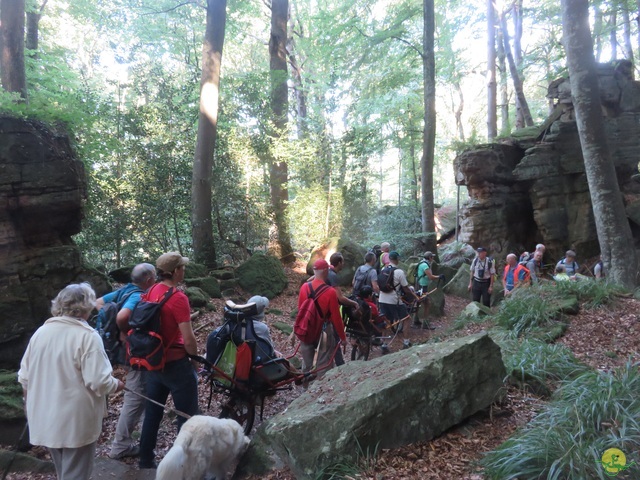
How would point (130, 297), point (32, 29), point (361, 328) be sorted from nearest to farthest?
point (130, 297) → point (361, 328) → point (32, 29)

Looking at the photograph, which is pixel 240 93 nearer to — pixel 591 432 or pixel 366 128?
pixel 366 128

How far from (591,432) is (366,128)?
15.2 metres

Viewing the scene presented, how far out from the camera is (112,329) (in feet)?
13.4

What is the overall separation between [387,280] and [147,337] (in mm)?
5379

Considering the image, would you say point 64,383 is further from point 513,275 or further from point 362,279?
point 513,275

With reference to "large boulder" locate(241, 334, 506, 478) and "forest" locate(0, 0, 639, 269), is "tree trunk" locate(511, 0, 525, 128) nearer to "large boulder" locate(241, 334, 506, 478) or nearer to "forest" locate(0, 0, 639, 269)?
"forest" locate(0, 0, 639, 269)

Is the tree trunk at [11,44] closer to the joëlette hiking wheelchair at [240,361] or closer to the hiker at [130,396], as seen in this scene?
the hiker at [130,396]

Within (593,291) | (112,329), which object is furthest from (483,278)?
(112,329)

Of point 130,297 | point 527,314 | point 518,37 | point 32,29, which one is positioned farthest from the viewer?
point 518,37

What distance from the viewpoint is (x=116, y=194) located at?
Answer: 10.2 meters

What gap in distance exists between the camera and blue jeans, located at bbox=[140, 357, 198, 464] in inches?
143

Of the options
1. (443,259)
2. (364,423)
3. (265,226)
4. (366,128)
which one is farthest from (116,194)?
(443,259)

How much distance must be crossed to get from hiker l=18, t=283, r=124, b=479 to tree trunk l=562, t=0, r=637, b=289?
896cm

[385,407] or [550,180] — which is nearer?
[385,407]
